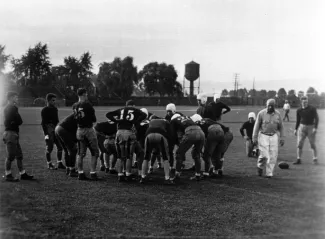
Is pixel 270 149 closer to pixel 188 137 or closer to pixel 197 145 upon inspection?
pixel 197 145

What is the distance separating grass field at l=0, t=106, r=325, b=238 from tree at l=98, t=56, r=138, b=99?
12.4ft

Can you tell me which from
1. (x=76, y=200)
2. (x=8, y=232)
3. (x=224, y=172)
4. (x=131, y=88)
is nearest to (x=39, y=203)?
(x=76, y=200)

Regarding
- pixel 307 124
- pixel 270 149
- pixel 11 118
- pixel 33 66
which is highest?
pixel 33 66

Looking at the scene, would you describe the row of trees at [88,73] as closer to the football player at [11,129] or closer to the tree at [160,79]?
the tree at [160,79]

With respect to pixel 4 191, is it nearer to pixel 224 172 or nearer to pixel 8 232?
pixel 8 232

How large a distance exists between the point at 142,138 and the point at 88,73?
4442 millimetres

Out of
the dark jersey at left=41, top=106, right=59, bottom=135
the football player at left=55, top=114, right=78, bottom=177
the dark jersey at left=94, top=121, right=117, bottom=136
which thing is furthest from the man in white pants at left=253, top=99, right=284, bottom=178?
the dark jersey at left=41, top=106, right=59, bottom=135

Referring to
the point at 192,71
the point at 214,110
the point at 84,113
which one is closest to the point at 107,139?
the point at 84,113

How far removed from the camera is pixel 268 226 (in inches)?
203

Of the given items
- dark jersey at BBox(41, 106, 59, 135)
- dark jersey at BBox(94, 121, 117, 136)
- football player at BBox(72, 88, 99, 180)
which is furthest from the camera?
dark jersey at BBox(41, 106, 59, 135)

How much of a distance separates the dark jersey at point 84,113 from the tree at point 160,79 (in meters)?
2.42

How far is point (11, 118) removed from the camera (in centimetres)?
815

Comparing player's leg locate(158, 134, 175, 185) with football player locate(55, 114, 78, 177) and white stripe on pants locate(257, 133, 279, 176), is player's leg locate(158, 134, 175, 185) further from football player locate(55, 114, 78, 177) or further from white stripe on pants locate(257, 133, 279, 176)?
white stripe on pants locate(257, 133, 279, 176)

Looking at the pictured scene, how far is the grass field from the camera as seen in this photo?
4.78m
